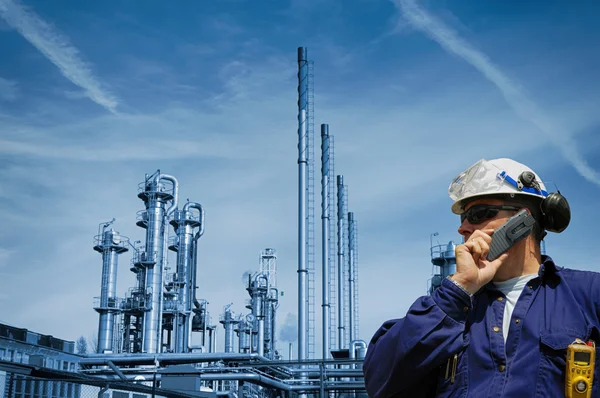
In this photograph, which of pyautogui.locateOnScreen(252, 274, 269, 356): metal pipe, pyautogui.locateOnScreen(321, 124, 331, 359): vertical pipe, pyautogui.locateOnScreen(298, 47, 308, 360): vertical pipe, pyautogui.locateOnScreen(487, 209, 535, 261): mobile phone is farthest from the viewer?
pyautogui.locateOnScreen(252, 274, 269, 356): metal pipe

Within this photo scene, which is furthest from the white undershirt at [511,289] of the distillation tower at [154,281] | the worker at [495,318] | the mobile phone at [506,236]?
the distillation tower at [154,281]

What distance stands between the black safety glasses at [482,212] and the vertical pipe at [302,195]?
52.3ft

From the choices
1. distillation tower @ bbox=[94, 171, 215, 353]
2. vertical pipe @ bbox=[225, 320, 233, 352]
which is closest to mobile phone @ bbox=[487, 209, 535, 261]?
distillation tower @ bbox=[94, 171, 215, 353]

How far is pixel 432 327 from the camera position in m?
1.94

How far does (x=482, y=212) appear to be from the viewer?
7.13ft

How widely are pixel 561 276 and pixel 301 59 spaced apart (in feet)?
60.4

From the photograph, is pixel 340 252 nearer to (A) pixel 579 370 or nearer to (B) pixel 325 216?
(B) pixel 325 216

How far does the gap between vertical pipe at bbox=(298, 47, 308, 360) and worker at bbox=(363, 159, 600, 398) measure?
16.0 meters

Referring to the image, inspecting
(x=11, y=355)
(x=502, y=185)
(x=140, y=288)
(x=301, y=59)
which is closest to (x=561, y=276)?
(x=502, y=185)

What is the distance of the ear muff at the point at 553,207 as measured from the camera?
2.13 meters

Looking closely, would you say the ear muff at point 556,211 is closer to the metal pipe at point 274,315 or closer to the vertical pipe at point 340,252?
the vertical pipe at point 340,252

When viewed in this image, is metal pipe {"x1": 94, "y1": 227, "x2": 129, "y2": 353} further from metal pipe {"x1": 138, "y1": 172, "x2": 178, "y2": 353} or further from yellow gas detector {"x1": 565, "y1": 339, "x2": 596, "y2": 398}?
yellow gas detector {"x1": 565, "y1": 339, "x2": 596, "y2": 398}

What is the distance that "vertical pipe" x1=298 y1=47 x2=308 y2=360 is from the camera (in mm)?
18125

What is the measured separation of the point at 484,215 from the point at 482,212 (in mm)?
11
